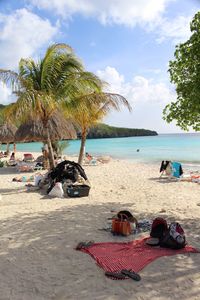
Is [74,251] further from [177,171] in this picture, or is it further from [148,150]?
[148,150]

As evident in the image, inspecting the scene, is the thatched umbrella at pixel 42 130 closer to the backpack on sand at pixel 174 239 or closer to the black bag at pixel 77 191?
the black bag at pixel 77 191

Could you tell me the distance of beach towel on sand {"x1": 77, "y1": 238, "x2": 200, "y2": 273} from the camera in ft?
13.4

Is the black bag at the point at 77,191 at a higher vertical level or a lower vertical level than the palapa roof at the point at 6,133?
lower

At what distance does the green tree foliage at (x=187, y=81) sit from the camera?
16.8 ft

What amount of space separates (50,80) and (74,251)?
6.68 metres

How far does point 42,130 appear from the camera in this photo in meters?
16.6

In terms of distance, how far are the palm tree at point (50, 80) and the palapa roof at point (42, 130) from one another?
19.8 ft

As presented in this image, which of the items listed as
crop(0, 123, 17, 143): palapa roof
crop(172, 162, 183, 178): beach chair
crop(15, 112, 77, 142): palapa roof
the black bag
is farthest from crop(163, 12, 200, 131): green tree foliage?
crop(0, 123, 17, 143): palapa roof

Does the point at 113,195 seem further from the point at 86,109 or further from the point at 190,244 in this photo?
the point at 190,244

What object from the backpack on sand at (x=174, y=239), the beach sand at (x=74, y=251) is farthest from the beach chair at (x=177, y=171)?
the backpack on sand at (x=174, y=239)

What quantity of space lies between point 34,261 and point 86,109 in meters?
7.01

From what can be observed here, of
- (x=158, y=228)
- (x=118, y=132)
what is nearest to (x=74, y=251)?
(x=158, y=228)

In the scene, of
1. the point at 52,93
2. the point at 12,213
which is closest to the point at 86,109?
the point at 52,93

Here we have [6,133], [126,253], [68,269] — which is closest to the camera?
→ [68,269]
